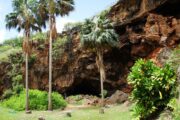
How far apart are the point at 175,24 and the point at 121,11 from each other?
306 inches

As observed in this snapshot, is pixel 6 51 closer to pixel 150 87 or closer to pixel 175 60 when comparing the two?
pixel 175 60

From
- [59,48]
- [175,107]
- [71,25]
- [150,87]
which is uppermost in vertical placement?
[71,25]

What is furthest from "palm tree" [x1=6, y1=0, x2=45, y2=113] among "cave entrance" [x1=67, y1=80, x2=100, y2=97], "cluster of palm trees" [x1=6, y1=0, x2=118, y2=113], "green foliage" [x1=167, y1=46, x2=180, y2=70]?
"green foliage" [x1=167, y1=46, x2=180, y2=70]

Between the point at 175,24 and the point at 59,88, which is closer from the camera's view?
the point at 175,24

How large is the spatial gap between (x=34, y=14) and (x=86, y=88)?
17663 millimetres

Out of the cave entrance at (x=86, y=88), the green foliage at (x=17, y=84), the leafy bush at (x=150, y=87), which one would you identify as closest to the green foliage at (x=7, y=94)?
the green foliage at (x=17, y=84)

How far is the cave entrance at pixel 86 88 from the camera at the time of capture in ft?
187

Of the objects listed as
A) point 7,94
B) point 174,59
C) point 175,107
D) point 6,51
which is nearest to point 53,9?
point 7,94

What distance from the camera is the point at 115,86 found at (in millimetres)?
54062

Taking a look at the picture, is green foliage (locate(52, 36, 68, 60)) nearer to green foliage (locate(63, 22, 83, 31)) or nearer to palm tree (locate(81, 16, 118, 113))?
green foliage (locate(63, 22, 83, 31))

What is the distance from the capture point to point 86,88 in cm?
6025

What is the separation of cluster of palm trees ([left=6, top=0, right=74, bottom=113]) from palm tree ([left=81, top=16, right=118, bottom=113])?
3.18 m

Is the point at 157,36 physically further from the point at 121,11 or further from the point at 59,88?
the point at 59,88

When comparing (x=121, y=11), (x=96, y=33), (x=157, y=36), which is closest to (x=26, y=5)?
(x=96, y=33)
